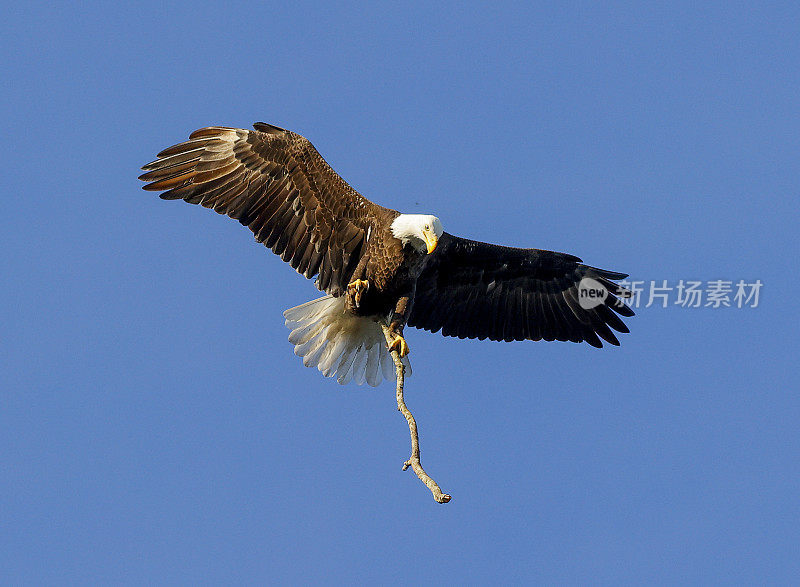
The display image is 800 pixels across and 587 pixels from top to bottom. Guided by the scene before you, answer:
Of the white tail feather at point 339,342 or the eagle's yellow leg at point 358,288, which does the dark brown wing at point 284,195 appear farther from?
the white tail feather at point 339,342

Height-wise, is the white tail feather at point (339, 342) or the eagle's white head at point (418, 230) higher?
the eagle's white head at point (418, 230)

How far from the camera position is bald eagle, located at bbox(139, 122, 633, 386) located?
8.33m

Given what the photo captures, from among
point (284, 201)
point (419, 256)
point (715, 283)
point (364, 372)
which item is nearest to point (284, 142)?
point (284, 201)

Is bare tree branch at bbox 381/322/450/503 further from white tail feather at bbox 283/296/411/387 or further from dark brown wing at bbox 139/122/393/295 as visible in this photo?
white tail feather at bbox 283/296/411/387

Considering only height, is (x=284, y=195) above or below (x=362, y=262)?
above

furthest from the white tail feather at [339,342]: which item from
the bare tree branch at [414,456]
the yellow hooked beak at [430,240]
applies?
the bare tree branch at [414,456]

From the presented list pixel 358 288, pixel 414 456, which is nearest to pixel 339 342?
pixel 358 288

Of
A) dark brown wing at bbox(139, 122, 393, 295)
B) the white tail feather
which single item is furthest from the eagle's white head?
the white tail feather

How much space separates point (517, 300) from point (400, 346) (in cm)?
150

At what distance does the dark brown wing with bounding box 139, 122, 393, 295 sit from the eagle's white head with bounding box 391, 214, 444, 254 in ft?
0.77

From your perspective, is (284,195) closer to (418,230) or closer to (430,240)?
(418,230)

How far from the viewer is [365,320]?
30.0ft

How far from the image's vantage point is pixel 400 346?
8.22 metres

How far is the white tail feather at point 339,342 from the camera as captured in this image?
30.2ft
